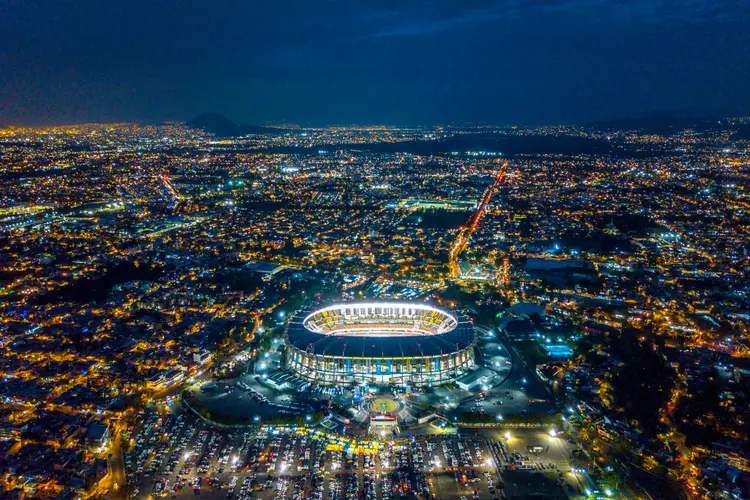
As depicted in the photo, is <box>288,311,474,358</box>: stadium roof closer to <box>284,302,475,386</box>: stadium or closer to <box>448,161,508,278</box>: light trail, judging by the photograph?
<box>284,302,475,386</box>: stadium

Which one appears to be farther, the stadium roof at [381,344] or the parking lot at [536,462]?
the stadium roof at [381,344]

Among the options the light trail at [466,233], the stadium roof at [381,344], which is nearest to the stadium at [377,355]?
the stadium roof at [381,344]

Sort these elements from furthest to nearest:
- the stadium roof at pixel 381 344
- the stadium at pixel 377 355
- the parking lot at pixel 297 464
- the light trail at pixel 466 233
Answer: the light trail at pixel 466 233 < the stadium roof at pixel 381 344 < the stadium at pixel 377 355 < the parking lot at pixel 297 464

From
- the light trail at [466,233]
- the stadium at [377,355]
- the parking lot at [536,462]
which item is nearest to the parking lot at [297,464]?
the parking lot at [536,462]

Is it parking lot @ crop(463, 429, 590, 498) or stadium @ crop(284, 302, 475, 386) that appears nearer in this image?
parking lot @ crop(463, 429, 590, 498)

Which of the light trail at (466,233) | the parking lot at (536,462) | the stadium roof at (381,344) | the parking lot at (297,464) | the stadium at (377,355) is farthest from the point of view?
the light trail at (466,233)

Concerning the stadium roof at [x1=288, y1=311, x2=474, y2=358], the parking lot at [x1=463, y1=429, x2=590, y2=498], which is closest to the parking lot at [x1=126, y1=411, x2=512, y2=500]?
the parking lot at [x1=463, y1=429, x2=590, y2=498]

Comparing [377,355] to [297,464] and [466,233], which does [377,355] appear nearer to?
[297,464]

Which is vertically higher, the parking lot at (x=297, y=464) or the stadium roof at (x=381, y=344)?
the stadium roof at (x=381, y=344)

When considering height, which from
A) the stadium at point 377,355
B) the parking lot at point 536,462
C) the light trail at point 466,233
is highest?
the stadium at point 377,355

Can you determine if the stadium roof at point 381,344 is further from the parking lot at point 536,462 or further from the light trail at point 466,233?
the light trail at point 466,233
